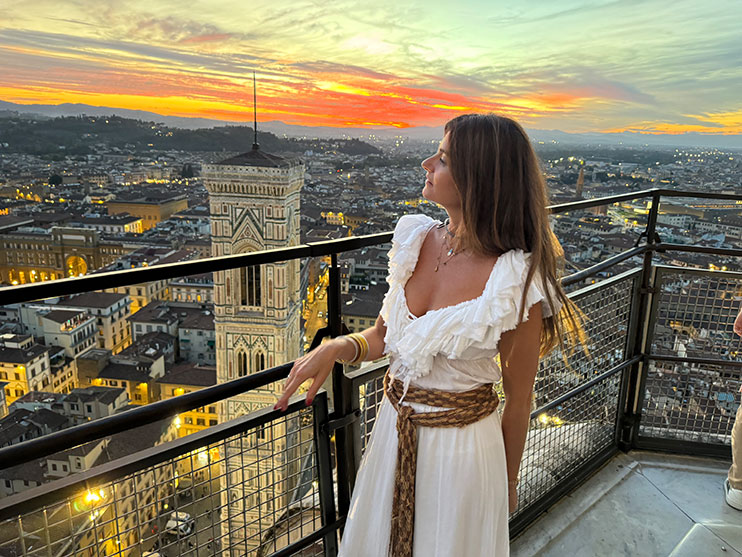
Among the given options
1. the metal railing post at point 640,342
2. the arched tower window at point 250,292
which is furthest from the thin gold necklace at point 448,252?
the arched tower window at point 250,292

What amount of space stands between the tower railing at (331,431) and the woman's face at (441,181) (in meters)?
0.22

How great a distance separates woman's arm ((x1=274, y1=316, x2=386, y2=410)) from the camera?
0.98 m

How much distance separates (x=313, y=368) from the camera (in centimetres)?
98

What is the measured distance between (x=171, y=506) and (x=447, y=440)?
1.65ft

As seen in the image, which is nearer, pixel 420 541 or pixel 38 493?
pixel 38 493

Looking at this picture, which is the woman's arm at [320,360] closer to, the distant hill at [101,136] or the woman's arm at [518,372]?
the woman's arm at [518,372]

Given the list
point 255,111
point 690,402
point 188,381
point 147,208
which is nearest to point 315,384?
point 690,402

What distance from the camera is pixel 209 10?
3475 centimetres

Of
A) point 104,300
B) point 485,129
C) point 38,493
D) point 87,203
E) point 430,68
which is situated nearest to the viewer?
point 38,493

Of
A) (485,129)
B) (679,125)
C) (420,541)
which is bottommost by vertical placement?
(420,541)

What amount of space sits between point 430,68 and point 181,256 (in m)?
19.0

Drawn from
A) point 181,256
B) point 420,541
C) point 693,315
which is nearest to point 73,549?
point 420,541

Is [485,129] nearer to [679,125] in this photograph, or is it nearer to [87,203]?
[679,125]

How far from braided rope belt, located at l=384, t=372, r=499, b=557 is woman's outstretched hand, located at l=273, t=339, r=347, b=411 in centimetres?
14
